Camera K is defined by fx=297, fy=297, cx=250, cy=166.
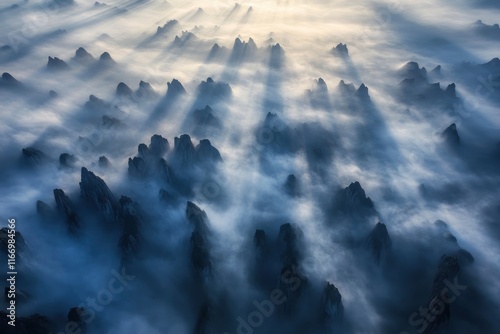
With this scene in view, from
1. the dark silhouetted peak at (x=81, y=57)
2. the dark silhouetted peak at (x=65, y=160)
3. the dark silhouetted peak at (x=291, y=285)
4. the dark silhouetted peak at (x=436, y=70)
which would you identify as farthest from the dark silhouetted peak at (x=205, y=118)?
the dark silhouetted peak at (x=436, y=70)

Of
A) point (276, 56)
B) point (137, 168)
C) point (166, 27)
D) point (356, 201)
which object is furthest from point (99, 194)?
point (166, 27)

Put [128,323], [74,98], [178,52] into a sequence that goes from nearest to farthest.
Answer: [128,323], [74,98], [178,52]

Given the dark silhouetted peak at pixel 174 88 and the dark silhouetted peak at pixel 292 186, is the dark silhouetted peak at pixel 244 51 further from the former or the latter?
the dark silhouetted peak at pixel 292 186

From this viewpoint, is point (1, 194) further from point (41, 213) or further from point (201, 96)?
point (201, 96)

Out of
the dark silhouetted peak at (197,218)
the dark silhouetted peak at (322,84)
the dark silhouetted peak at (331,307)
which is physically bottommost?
the dark silhouetted peak at (331,307)

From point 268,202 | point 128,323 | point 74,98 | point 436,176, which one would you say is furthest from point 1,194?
point 436,176

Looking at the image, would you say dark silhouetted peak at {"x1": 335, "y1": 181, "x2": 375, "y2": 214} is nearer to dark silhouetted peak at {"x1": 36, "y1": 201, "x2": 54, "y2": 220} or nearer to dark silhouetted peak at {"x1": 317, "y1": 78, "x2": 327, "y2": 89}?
dark silhouetted peak at {"x1": 317, "y1": 78, "x2": 327, "y2": 89}
